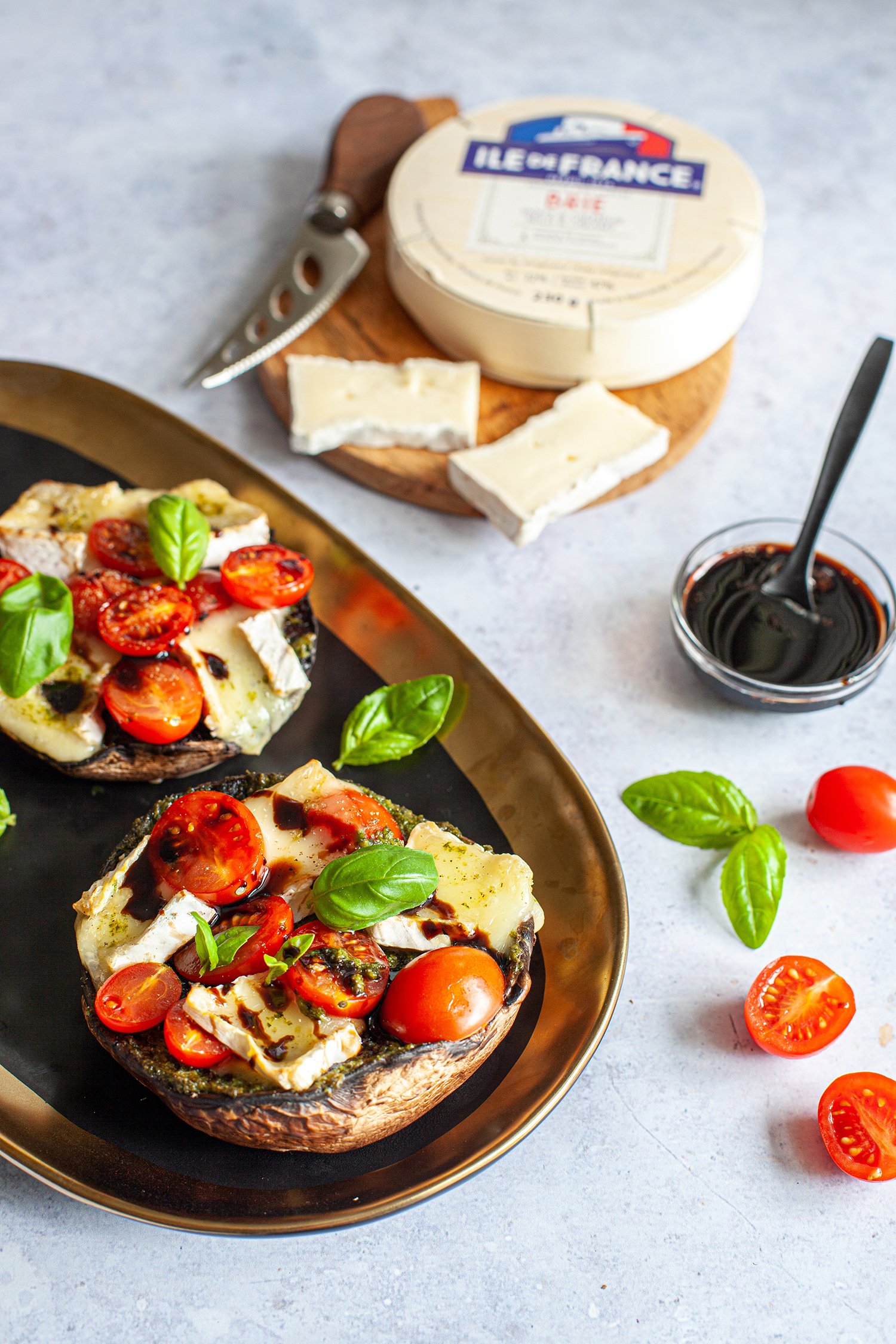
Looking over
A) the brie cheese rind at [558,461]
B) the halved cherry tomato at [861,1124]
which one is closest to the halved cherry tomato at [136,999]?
the halved cherry tomato at [861,1124]

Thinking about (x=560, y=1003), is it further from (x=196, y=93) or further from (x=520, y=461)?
(x=196, y=93)

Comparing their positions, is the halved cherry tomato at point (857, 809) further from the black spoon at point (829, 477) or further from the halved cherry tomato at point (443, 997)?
the halved cherry tomato at point (443, 997)

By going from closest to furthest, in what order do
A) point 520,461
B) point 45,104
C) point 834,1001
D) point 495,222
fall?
point 834,1001, point 520,461, point 495,222, point 45,104

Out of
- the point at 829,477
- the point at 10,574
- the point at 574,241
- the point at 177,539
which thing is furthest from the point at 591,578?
the point at 10,574

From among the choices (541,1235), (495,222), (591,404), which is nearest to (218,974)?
(541,1235)

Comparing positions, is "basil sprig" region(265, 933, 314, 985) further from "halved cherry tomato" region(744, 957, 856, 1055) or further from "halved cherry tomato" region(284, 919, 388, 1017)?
"halved cherry tomato" region(744, 957, 856, 1055)

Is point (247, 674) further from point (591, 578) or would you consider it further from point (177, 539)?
point (591, 578)
